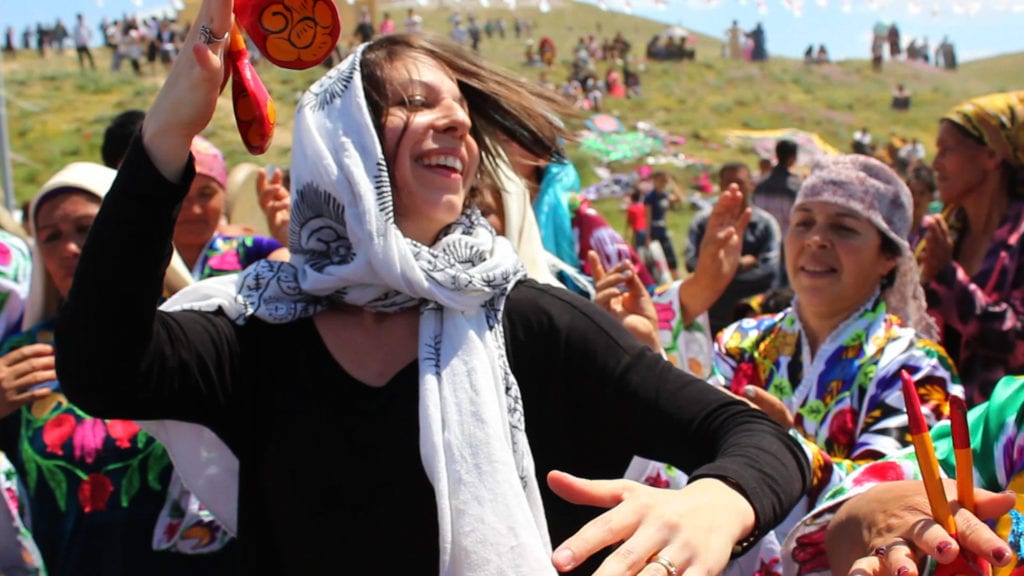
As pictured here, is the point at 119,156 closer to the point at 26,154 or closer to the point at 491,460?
the point at 491,460

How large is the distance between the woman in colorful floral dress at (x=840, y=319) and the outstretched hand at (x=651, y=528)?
1.35m

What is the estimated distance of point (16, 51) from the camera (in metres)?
39.1

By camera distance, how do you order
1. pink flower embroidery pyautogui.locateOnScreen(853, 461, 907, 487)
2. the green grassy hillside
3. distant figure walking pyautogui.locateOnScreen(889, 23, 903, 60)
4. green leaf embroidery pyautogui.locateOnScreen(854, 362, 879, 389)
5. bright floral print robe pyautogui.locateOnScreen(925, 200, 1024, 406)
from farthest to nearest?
distant figure walking pyautogui.locateOnScreen(889, 23, 903, 60) → the green grassy hillside → bright floral print robe pyautogui.locateOnScreen(925, 200, 1024, 406) → green leaf embroidery pyautogui.locateOnScreen(854, 362, 879, 389) → pink flower embroidery pyautogui.locateOnScreen(853, 461, 907, 487)

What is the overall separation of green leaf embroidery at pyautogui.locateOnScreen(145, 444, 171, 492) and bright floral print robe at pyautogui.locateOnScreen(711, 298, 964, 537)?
1.45 metres

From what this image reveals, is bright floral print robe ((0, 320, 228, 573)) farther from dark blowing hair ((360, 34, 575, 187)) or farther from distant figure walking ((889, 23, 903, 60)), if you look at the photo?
distant figure walking ((889, 23, 903, 60))

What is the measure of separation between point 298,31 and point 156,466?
1230 mm

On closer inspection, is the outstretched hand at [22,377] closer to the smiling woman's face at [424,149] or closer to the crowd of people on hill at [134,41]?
the smiling woman's face at [424,149]

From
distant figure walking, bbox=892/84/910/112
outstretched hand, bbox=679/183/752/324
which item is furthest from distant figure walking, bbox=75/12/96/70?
outstretched hand, bbox=679/183/752/324

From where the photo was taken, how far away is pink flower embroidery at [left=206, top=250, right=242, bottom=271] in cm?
306

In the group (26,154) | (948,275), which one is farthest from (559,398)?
(26,154)

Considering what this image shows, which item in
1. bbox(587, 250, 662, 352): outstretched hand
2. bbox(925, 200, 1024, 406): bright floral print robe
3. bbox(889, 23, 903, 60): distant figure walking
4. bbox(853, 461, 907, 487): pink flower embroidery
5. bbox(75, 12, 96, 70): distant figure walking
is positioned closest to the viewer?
bbox(853, 461, 907, 487): pink flower embroidery

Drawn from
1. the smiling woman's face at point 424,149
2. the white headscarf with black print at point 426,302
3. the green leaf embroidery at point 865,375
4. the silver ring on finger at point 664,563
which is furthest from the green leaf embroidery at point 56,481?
the green leaf embroidery at point 865,375

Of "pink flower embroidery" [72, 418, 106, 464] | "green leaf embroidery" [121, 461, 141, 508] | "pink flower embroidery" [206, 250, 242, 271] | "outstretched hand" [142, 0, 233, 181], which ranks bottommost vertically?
"green leaf embroidery" [121, 461, 141, 508]

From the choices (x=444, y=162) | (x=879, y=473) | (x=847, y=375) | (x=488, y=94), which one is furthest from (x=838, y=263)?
(x=444, y=162)
